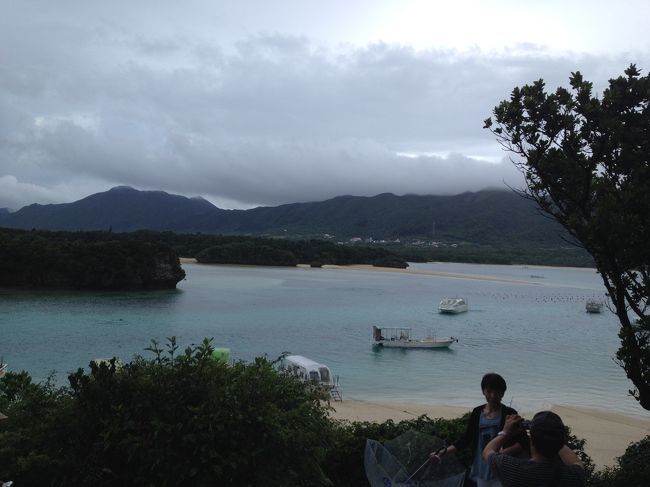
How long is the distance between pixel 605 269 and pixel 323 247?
12216cm

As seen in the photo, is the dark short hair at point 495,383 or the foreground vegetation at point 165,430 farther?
the foreground vegetation at point 165,430

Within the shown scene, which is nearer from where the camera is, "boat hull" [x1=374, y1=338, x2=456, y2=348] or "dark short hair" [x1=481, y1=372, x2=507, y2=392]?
"dark short hair" [x1=481, y1=372, x2=507, y2=392]

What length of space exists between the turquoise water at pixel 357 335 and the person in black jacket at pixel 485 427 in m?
17.4

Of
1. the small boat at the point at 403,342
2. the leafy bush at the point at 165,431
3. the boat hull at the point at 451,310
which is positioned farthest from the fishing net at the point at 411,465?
the boat hull at the point at 451,310

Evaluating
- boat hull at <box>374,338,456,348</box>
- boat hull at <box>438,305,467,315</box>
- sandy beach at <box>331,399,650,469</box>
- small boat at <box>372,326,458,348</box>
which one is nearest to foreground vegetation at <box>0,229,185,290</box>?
boat hull at <box>438,305,467,315</box>

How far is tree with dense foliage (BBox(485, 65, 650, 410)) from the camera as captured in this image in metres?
6.45

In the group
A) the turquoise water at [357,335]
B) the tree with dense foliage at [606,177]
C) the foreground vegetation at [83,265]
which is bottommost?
the turquoise water at [357,335]

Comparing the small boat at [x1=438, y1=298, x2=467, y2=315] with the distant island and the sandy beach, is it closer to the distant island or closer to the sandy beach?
the sandy beach

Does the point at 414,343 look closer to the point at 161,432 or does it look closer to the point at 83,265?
the point at 161,432

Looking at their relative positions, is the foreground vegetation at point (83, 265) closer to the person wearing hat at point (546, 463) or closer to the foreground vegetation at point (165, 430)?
the foreground vegetation at point (165, 430)

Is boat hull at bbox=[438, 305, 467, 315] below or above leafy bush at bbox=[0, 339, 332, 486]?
below

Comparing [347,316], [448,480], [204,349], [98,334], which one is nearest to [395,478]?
[448,480]

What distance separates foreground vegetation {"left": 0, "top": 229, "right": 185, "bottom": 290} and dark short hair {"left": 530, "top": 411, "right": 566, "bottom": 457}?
64463 mm

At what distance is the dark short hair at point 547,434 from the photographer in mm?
3140
